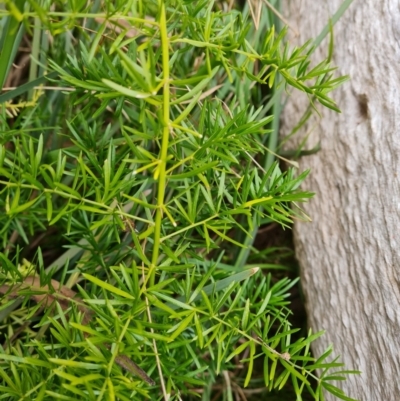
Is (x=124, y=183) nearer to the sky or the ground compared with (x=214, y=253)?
nearer to the sky

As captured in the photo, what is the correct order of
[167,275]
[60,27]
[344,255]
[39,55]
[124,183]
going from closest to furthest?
[60,27] < [124,183] < [167,275] < [344,255] < [39,55]

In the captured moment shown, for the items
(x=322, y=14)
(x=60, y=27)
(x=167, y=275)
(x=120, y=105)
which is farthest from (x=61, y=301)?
(x=322, y=14)

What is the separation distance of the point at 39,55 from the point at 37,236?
34 centimetres

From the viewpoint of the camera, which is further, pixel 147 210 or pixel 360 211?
pixel 360 211

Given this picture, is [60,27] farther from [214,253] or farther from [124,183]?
[214,253]

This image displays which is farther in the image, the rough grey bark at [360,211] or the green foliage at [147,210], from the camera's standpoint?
the rough grey bark at [360,211]

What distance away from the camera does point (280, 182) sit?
0.63m

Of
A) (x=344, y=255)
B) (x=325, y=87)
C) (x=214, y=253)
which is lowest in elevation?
(x=214, y=253)

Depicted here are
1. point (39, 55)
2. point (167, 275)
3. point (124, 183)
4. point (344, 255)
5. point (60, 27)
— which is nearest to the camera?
point (60, 27)

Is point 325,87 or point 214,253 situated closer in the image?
point 325,87

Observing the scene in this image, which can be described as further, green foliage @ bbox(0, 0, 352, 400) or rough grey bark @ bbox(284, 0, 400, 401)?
rough grey bark @ bbox(284, 0, 400, 401)

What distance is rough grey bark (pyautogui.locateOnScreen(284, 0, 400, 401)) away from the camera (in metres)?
0.72

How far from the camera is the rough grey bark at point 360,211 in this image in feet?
2.36

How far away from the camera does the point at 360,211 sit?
2.59 feet
